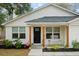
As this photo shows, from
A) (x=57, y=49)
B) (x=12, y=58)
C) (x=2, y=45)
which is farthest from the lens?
(x=2, y=45)

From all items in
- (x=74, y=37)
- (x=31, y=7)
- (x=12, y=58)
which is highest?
(x=31, y=7)

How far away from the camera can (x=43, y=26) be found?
48.4 ft

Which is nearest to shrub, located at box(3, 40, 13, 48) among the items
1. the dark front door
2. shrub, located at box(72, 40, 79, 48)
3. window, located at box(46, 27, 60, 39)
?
the dark front door

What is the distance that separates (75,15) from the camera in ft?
48.9

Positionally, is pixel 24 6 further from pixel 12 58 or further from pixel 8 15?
pixel 12 58

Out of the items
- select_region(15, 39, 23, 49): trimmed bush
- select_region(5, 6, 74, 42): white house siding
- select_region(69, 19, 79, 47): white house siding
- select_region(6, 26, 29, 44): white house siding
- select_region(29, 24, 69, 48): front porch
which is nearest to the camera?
select_region(69, 19, 79, 47): white house siding

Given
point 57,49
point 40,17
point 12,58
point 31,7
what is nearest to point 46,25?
point 40,17

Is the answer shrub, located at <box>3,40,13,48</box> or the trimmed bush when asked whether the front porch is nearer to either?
the trimmed bush

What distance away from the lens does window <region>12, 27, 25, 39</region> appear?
15.1 meters

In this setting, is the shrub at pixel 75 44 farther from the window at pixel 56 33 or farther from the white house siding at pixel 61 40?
the window at pixel 56 33

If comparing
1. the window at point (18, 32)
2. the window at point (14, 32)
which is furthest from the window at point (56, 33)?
the window at point (14, 32)

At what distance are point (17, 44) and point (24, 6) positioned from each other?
109 inches

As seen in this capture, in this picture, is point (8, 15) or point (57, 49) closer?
point (57, 49)

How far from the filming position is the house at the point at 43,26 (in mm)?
14406
